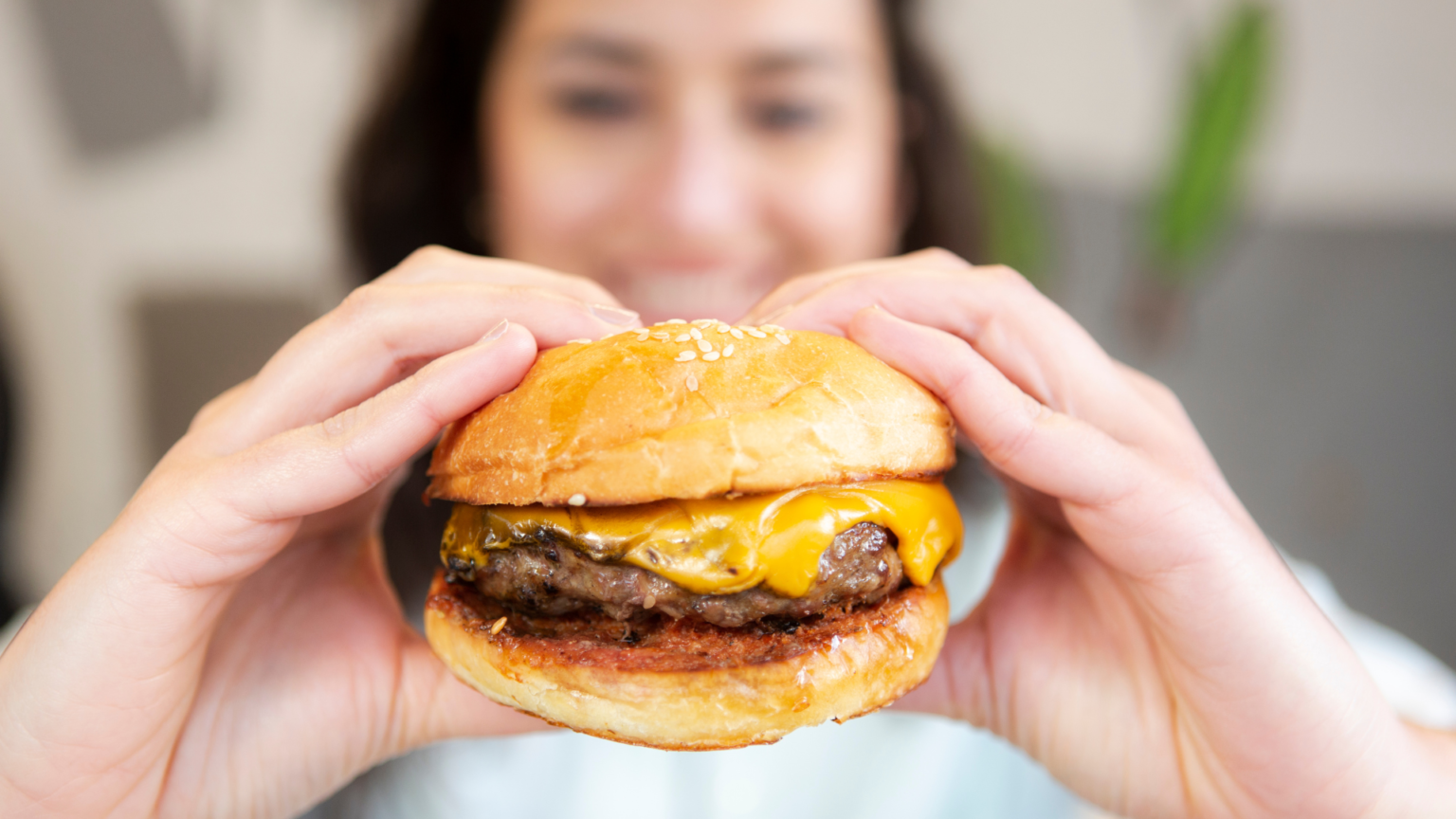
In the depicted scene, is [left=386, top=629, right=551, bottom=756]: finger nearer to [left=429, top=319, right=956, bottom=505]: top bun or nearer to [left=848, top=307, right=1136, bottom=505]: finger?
[left=429, top=319, right=956, bottom=505]: top bun

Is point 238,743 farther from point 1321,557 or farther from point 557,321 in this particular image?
point 1321,557

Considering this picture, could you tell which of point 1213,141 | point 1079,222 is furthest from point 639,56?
point 1213,141

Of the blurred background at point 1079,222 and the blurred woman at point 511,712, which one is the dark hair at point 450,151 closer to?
the blurred background at point 1079,222

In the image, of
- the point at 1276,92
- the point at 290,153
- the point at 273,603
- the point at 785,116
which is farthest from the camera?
the point at 1276,92

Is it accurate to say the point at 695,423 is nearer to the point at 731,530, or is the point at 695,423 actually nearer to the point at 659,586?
the point at 731,530

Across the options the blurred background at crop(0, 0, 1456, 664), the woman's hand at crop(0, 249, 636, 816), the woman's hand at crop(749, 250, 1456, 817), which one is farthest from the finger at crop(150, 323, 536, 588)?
the blurred background at crop(0, 0, 1456, 664)

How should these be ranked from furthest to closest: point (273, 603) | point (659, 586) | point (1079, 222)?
point (1079, 222), point (273, 603), point (659, 586)

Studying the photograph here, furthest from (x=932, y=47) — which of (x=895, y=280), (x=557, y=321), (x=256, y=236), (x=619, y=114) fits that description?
(x=256, y=236)
